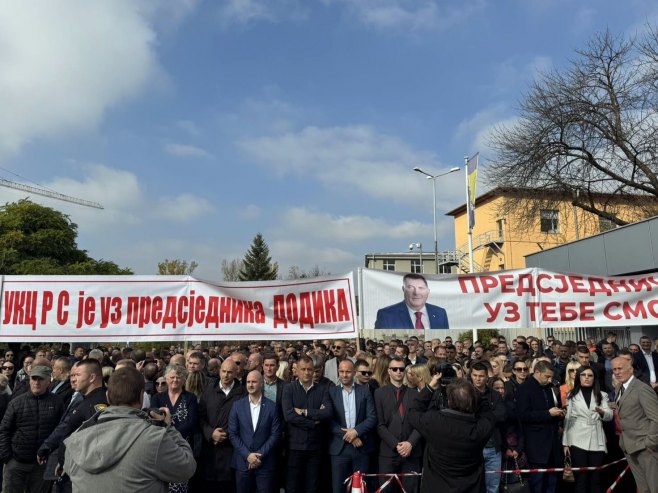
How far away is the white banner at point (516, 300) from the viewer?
8.38 m

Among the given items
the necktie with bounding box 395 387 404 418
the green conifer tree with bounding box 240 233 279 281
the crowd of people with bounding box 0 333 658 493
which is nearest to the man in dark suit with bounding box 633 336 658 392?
the crowd of people with bounding box 0 333 658 493

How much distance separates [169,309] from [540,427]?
534 centimetres

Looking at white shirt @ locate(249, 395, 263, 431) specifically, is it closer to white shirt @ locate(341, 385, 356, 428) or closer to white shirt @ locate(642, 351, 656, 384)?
white shirt @ locate(341, 385, 356, 428)

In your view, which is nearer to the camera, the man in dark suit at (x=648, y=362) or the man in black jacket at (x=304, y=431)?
the man in black jacket at (x=304, y=431)

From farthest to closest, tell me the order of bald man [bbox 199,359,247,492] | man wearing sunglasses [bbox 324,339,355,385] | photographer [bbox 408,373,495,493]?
1. man wearing sunglasses [bbox 324,339,355,385]
2. bald man [bbox 199,359,247,492]
3. photographer [bbox 408,373,495,493]

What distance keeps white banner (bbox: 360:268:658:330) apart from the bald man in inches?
114

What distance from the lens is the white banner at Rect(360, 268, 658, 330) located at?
27.5ft

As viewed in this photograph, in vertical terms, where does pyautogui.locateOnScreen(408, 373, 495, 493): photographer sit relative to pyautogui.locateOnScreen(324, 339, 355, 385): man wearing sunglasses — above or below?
below

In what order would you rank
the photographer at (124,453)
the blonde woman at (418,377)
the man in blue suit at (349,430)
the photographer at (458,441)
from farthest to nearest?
the blonde woman at (418,377), the man in blue suit at (349,430), the photographer at (458,441), the photographer at (124,453)

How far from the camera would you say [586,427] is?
6.74m

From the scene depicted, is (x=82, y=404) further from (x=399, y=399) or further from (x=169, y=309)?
(x=399, y=399)

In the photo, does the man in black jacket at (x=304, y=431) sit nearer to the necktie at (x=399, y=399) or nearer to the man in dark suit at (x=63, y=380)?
the necktie at (x=399, y=399)

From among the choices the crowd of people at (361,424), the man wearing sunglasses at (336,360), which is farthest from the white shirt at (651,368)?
the man wearing sunglasses at (336,360)

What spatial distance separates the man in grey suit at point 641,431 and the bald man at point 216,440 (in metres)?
4.35
